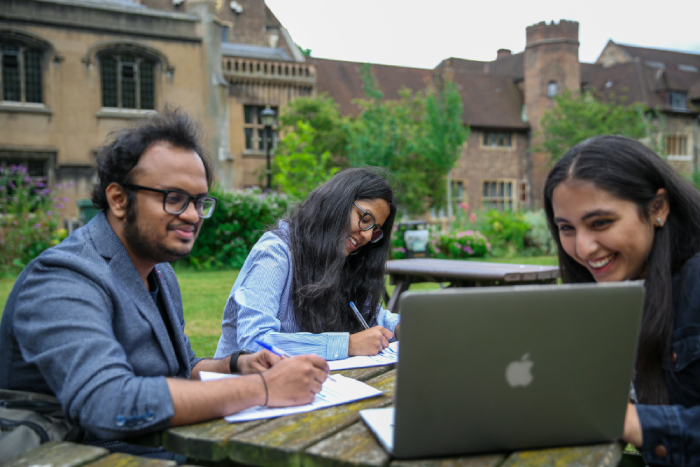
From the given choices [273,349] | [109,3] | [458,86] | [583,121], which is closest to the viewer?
[273,349]

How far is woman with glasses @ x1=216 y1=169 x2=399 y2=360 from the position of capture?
8.00ft

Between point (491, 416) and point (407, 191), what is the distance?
21715mm

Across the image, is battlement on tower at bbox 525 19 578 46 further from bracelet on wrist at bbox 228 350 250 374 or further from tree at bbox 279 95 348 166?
bracelet on wrist at bbox 228 350 250 374

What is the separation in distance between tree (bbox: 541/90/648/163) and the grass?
21968 millimetres

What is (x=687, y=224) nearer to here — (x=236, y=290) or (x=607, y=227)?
(x=607, y=227)

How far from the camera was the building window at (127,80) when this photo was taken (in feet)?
66.7

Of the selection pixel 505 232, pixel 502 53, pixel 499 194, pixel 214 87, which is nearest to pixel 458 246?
pixel 505 232

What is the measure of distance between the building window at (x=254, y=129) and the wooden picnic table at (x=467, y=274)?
1912 centimetres

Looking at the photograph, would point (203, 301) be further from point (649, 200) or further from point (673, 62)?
point (673, 62)

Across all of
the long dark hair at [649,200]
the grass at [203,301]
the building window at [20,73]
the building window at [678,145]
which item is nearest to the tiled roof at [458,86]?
the building window at [678,145]

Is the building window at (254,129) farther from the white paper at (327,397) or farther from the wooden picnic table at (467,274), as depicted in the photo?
the white paper at (327,397)

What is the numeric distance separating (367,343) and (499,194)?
107 feet

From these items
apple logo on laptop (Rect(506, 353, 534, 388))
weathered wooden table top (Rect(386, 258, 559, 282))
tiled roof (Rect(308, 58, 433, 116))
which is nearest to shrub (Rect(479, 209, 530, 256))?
weathered wooden table top (Rect(386, 258, 559, 282))

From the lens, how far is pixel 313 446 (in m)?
1.35
